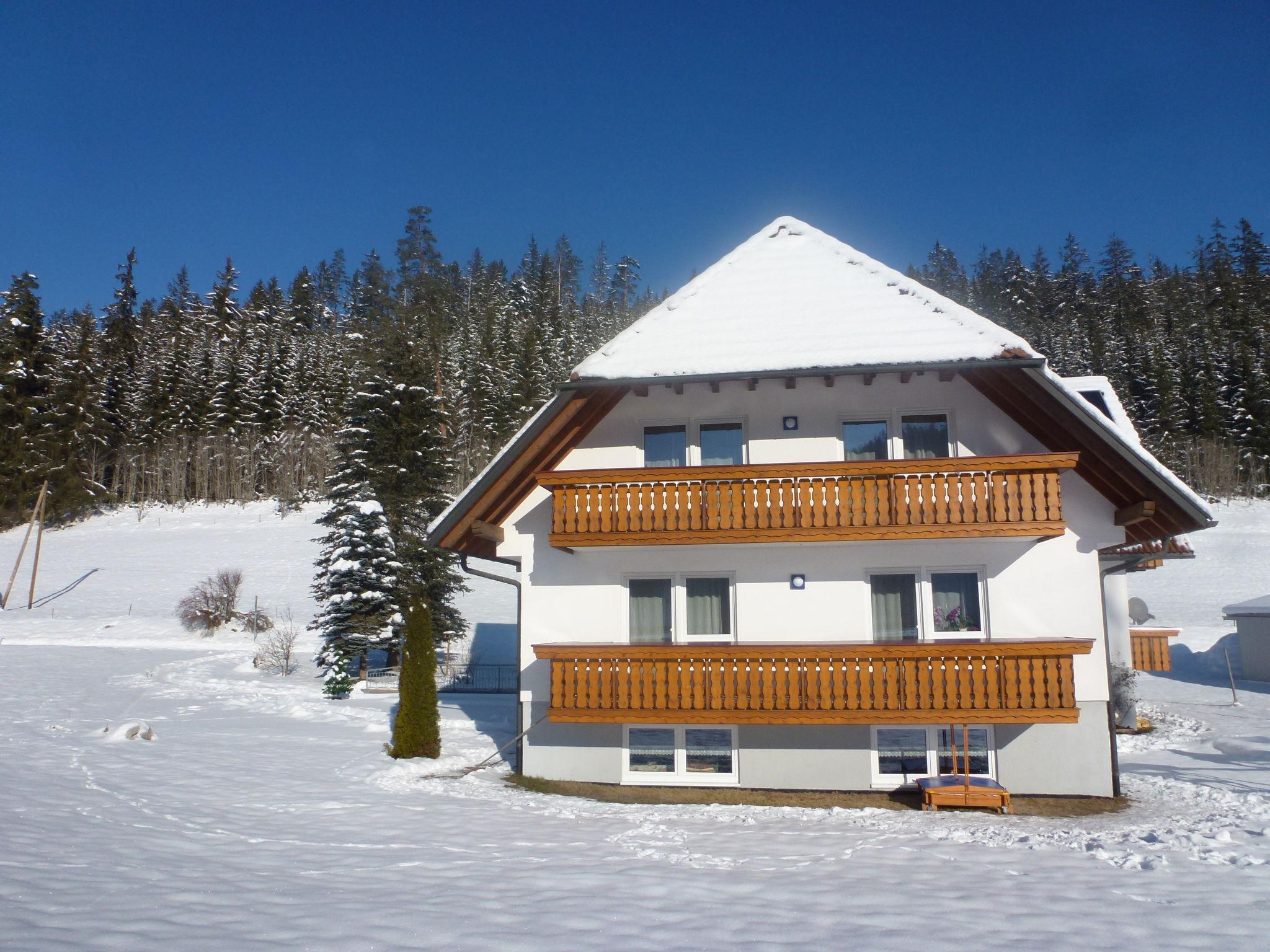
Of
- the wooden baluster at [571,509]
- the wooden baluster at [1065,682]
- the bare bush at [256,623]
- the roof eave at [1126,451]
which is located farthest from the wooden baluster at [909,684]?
the bare bush at [256,623]

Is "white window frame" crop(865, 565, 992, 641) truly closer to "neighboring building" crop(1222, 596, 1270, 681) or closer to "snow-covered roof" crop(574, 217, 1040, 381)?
"snow-covered roof" crop(574, 217, 1040, 381)

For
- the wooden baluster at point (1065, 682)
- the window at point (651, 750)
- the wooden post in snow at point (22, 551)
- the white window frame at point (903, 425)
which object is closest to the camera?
the wooden baluster at point (1065, 682)

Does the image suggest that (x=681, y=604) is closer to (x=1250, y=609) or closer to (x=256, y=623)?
(x=1250, y=609)

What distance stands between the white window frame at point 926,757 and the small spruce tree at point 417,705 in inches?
292

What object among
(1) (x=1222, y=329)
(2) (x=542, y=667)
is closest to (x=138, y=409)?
(2) (x=542, y=667)

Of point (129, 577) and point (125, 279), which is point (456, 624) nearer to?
point (129, 577)

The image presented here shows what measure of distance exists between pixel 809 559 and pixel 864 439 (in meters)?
2.39

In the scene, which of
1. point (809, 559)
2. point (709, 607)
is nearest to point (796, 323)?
point (809, 559)

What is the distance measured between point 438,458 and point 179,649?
12814mm

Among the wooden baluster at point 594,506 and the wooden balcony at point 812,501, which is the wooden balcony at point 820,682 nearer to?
the wooden balcony at point 812,501

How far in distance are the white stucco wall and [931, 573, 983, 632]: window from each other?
0.19 m

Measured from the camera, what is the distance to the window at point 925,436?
14.2 metres

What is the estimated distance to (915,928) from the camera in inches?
251

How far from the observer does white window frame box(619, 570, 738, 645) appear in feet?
46.1
